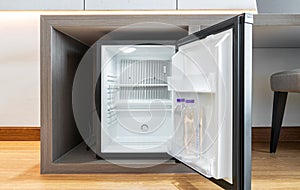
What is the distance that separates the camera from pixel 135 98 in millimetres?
1443

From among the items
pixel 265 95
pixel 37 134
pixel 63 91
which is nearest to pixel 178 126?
pixel 63 91

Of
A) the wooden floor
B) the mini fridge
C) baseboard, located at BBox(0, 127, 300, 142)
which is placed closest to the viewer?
the mini fridge

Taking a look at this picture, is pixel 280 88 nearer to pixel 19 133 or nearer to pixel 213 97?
pixel 213 97

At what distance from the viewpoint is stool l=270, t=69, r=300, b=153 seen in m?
1.30

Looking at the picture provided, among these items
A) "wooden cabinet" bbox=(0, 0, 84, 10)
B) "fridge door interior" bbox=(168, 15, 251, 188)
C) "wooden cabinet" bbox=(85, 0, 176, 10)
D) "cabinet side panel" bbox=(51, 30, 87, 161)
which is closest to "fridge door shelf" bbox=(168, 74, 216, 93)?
"fridge door interior" bbox=(168, 15, 251, 188)

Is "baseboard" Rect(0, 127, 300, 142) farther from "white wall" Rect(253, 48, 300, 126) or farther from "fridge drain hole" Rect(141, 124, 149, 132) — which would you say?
"fridge drain hole" Rect(141, 124, 149, 132)

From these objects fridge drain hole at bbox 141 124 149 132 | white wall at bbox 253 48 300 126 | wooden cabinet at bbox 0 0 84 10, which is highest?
wooden cabinet at bbox 0 0 84 10

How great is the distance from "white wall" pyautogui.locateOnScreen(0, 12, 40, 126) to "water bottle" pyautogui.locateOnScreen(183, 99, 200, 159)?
1182 millimetres

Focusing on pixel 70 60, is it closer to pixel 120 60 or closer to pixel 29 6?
pixel 120 60

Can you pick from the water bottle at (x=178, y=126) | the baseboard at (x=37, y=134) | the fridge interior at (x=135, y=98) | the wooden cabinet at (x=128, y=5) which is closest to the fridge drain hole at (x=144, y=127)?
the fridge interior at (x=135, y=98)

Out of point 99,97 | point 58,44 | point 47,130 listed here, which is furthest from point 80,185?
point 58,44

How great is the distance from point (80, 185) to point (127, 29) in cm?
53

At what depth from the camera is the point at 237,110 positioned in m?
0.82

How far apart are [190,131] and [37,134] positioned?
1.21 m
